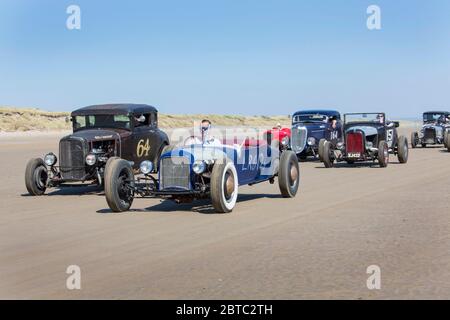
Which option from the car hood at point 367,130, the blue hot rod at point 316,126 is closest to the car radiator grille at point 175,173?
the car hood at point 367,130

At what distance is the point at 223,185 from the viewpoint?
1093cm

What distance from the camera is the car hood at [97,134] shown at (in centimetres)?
1512

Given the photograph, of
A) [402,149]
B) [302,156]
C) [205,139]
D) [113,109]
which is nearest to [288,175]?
[205,139]

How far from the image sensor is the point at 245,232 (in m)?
9.23

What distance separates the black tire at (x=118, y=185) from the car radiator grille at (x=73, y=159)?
3281mm

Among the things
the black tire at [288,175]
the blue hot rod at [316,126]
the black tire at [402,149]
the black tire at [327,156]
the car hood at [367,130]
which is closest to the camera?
the black tire at [288,175]

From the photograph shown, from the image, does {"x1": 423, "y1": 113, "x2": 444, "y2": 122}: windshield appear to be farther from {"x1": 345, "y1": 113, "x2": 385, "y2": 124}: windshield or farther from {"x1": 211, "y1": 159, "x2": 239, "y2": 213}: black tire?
{"x1": 211, "y1": 159, "x2": 239, "y2": 213}: black tire

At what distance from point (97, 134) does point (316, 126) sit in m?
11.1

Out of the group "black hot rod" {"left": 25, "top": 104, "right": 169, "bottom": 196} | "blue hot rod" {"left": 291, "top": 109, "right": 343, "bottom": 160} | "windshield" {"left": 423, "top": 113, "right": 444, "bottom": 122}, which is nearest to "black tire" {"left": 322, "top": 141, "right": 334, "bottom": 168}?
"blue hot rod" {"left": 291, "top": 109, "right": 343, "bottom": 160}

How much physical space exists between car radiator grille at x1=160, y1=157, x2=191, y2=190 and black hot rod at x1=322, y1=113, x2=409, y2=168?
1034 centimetres

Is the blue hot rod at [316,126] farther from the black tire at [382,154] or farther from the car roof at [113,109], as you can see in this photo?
the car roof at [113,109]

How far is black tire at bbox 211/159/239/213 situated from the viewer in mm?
10750

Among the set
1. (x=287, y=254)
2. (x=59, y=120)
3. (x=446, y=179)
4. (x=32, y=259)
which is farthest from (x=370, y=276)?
(x=59, y=120)

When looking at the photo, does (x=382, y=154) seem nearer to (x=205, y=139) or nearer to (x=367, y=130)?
(x=367, y=130)
